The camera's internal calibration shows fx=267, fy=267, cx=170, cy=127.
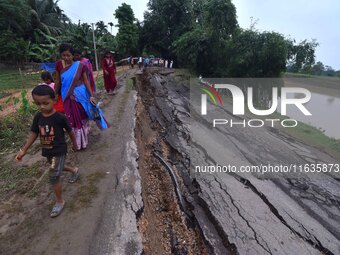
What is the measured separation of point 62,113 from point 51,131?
1.34m

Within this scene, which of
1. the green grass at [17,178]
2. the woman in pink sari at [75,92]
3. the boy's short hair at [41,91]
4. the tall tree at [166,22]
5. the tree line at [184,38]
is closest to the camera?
the boy's short hair at [41,91]

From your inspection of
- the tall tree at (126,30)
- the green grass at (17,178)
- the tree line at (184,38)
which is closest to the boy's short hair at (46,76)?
the green grass at (17,178)

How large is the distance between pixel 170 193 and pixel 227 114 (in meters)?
6.75

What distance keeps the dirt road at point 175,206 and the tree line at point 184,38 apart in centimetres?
1066

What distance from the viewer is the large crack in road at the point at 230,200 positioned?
3520 mm

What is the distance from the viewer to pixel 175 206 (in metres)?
4.32

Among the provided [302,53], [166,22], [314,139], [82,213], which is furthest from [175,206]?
[166,22]

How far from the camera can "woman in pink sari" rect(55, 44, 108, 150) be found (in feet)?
13.7

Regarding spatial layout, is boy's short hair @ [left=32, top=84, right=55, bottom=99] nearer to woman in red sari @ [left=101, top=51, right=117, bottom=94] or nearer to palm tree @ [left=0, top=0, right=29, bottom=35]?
woman in red sari @ [left=101, top=51, right=117, bottom=94]

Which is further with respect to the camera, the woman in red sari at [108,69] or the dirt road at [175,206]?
the woman in red sari at [108,69]

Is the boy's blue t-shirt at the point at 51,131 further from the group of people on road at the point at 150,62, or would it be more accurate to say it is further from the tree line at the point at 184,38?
the group of people on road at the point at 150,62

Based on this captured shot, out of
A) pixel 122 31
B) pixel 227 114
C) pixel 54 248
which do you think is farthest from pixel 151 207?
pixel 122 31

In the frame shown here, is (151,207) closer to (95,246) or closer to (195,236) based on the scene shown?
(195,236)

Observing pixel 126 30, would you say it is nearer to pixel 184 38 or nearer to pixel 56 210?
pixel 184 38
